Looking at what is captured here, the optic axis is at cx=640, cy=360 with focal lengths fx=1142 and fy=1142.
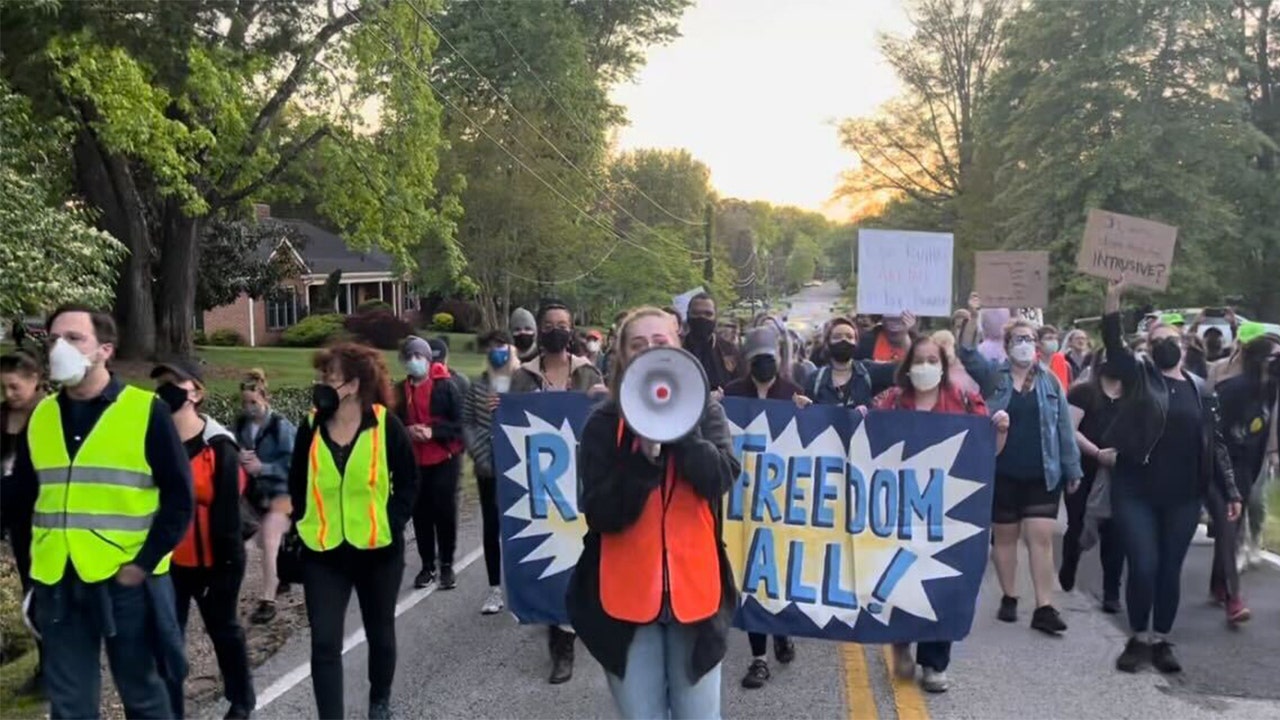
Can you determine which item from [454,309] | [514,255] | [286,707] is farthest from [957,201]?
[286,707]

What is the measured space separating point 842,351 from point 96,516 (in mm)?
4071

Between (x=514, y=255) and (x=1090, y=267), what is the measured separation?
33.8 meters

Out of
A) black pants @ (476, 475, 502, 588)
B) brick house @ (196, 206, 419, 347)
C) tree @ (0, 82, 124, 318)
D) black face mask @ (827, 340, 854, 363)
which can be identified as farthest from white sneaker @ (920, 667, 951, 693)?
brick house @ (196, 206, 419, 347)

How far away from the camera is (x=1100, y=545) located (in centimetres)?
768

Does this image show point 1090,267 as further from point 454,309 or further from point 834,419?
point 454,309

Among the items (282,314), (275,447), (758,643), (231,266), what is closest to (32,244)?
(275,447)

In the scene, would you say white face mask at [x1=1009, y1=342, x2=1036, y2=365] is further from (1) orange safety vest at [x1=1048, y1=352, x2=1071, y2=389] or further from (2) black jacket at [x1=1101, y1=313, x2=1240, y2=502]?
(1) orange safety vest at [x1=1048, y1=352, x2=1071, y2=389]

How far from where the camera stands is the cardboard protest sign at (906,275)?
8953 millimetres

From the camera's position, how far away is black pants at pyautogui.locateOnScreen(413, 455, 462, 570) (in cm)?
772

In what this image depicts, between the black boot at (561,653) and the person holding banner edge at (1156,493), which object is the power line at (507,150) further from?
the person holding banner edge at (1156,493)

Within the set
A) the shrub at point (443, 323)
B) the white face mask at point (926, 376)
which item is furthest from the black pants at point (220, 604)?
the shrub at point (443, 323)

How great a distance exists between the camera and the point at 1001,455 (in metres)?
6.69

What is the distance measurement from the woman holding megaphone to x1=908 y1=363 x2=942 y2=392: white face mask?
2586mm

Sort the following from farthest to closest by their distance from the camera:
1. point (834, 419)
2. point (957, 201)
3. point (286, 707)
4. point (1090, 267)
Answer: point (957, 201)
point (1090, 267)
point (834, 419)
point (286, 707)
